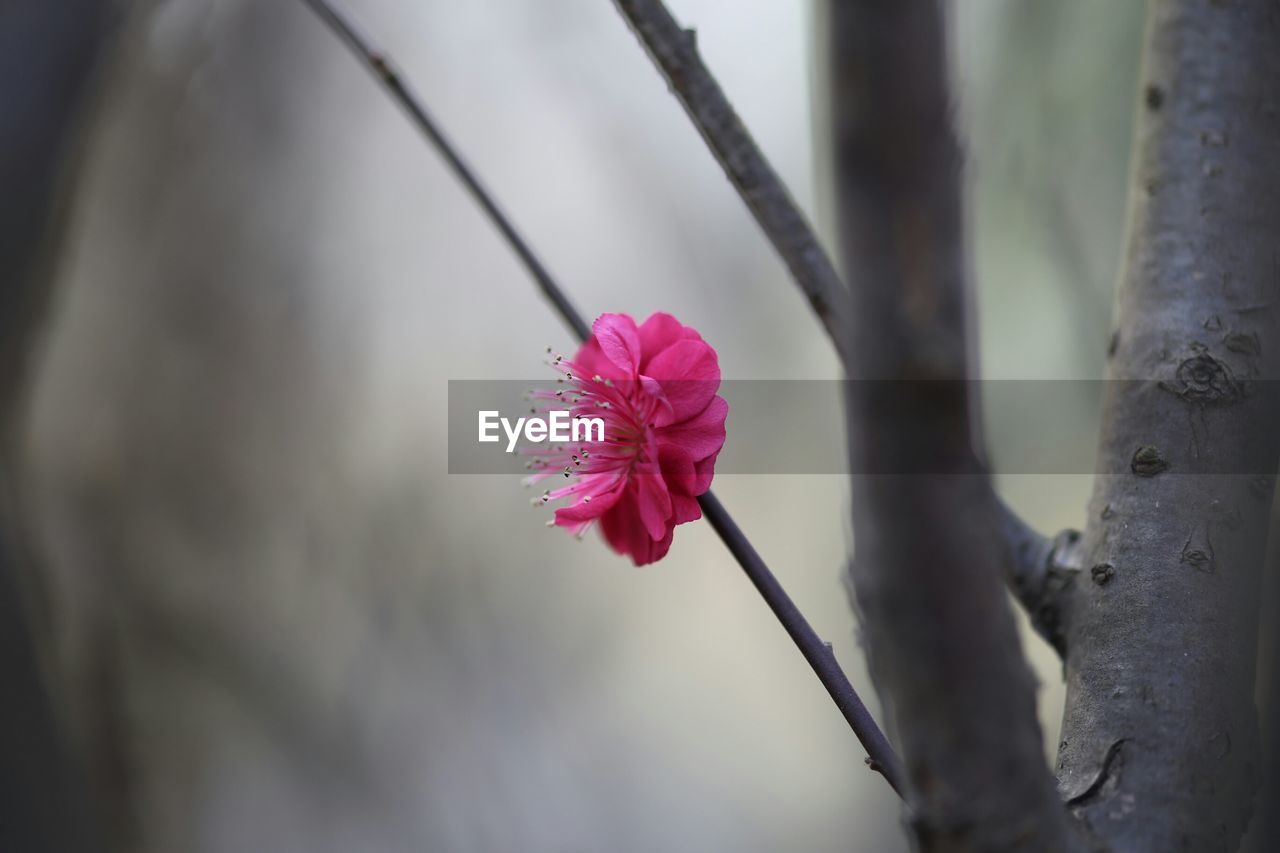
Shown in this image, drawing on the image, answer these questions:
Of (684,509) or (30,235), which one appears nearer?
(684,509)

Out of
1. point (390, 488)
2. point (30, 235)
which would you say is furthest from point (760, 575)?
point (390, 488)

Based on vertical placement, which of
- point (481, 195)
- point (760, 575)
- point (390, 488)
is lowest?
point (390, 488)

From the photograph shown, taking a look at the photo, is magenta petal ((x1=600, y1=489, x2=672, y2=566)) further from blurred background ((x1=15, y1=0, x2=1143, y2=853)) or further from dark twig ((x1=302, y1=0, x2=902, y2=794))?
blurred background ((x1=15, y1=0, x2=1143, y2=853))

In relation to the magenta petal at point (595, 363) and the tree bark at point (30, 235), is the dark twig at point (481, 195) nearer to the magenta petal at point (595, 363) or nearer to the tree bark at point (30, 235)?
the magenta petal at point (595, 363)

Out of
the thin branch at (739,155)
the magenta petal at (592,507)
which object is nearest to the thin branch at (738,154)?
the thin branch at (739,155)

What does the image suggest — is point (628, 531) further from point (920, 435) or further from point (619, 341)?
point (920, 435)

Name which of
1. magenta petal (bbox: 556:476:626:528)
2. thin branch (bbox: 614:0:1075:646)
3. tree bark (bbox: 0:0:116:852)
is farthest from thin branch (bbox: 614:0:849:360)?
tree bark (bbox: 0:0:116:852)

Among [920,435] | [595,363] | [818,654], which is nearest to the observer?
[920,435]

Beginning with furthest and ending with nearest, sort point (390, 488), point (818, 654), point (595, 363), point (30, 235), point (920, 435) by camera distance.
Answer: point (390, 488)
point (30, 235)
point (595, 363)
point (818, 654)
point (920, 435)
